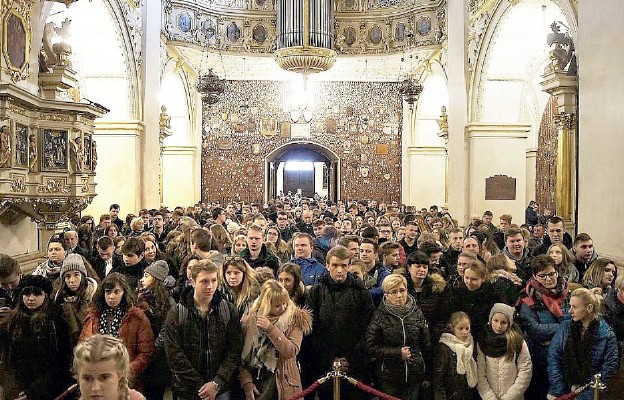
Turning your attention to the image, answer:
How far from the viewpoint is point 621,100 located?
8820 millimetres

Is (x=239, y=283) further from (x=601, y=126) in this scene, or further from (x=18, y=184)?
(x=601, y=126)

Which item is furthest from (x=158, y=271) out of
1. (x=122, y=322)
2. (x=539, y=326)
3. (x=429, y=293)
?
(x=539, y=326)

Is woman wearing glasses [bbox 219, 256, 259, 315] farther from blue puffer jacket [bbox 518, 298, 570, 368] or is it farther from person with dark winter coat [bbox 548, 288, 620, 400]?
person with dark winter coat [bbox 548, 288, 620, 400]

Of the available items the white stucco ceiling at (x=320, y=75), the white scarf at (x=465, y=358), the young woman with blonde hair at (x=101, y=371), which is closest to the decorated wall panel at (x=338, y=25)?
the white stucco ceiling at (x=320, y=75)

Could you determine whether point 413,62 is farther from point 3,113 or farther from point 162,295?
point 162,295

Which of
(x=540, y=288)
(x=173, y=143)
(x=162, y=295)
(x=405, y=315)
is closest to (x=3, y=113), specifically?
(x=162, y=295)

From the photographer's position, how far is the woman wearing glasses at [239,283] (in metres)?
5.18

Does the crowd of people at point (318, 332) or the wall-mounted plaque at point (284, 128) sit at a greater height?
A: the wall-mounted plaque at point (284, 128)

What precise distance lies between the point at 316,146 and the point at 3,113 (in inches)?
776

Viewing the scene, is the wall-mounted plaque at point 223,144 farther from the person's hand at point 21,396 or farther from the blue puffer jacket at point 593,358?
the blue puffer jacket at point 593,358

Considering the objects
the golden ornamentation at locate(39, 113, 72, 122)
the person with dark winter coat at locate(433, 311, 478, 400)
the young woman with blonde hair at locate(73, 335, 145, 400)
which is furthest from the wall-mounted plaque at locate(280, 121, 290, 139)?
the young woman with blonde hair at locate(73, 335, 145, 400)

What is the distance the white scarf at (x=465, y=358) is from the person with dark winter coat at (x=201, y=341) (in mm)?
1649

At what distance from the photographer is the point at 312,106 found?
89.1ft

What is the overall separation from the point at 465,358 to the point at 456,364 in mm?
82
